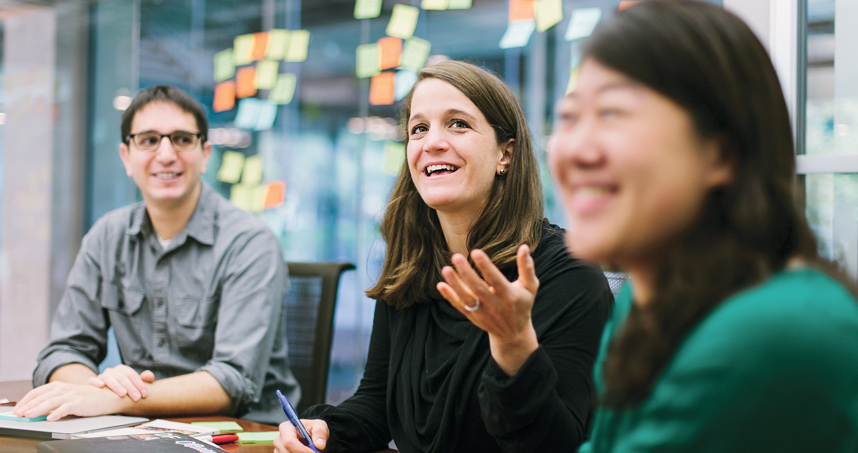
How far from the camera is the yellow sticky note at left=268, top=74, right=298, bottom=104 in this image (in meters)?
4.18

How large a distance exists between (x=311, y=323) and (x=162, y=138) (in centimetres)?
64

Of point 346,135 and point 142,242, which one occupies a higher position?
point 346,135

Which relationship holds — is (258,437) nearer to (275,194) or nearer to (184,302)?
(184,302)

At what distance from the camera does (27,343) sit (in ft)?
11.8

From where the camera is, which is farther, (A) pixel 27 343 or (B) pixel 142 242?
(A) pixel 27 343

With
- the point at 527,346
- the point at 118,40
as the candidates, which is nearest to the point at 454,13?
the point at 118,40

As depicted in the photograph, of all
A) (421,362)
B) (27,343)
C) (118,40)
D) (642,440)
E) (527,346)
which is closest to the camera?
(642,440)

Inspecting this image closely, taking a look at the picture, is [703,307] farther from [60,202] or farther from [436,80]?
[60,202]

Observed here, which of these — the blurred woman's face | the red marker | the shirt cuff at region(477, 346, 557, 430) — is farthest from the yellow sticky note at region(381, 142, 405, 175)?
the blurred woman's face

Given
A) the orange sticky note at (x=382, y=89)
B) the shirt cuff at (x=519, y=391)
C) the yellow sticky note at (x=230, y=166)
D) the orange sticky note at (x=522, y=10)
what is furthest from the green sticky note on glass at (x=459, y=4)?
the shirt cuff at (x=519, y=391)

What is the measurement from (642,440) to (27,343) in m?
3.79

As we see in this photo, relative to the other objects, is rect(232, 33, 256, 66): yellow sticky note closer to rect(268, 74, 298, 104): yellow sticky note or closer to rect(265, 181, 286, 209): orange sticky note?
rect(268, 74, 298, 104): yellow sticky note

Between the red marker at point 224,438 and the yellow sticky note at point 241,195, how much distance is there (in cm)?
309

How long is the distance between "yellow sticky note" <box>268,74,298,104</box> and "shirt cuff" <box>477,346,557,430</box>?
11.4 feet
